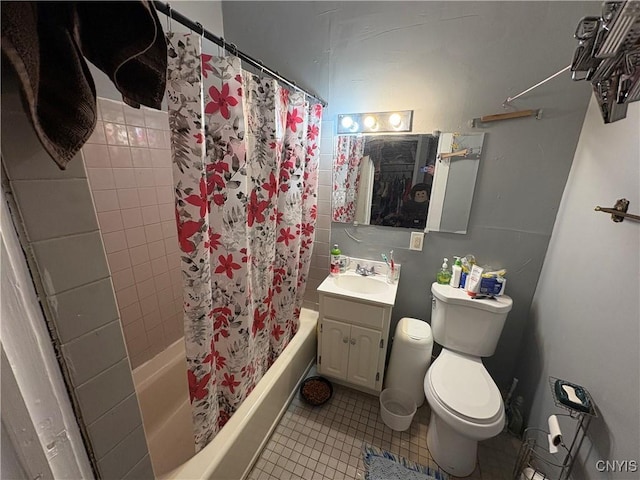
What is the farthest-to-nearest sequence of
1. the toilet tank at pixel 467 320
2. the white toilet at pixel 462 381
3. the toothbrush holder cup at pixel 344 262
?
the toothbrush holder cup at pixel 344 262 → the toilet tank at pixel 467 320 → the white toilet at pixel 462 381

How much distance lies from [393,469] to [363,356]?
1.82 feet

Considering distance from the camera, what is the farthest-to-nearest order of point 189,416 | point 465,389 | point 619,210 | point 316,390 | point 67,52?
point 316,390, point 189,416, point 465,389, point 619,210, point 67,52

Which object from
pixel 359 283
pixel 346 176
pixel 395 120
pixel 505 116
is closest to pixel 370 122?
pixel 395 120

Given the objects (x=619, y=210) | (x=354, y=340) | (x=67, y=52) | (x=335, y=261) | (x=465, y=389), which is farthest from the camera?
(x=335, y=261)

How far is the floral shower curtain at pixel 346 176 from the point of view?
1.70m

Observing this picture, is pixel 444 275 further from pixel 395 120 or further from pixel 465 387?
pixel 395 120

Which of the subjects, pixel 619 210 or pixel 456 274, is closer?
pixel 619 210

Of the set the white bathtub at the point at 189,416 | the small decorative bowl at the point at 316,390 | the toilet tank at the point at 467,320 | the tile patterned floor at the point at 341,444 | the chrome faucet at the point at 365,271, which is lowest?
the tile patterned floor at the point at 341,444

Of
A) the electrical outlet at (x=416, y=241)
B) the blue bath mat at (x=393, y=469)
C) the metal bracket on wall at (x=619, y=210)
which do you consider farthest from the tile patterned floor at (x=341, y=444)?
the metal bracket on wall at (x=619, y=210)

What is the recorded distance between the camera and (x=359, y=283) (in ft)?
5.94

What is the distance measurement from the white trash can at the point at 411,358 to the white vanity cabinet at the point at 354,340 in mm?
79

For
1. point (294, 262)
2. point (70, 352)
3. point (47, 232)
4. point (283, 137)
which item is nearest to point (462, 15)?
point (283, 137)

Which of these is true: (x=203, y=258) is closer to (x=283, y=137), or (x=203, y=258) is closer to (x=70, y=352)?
(x=70, y=352)

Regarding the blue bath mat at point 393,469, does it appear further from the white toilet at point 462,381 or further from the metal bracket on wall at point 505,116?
the metal bracket on wall at point 505,116
